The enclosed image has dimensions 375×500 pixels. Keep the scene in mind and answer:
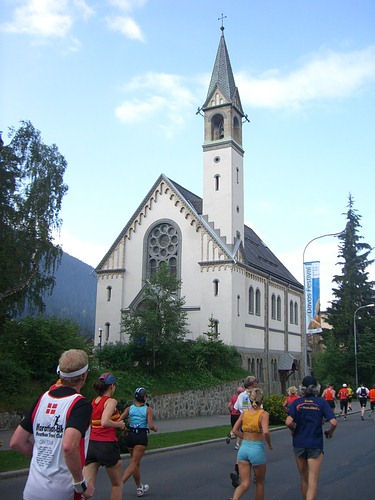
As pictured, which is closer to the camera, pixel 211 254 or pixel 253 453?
pixel 253 453

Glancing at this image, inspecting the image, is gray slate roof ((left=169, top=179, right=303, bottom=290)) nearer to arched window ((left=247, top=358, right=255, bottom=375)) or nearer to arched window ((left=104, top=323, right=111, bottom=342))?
arched window ((left=247, top=358, right=255, bottom=375))

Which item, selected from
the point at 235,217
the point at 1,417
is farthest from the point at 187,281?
the point at 1,417

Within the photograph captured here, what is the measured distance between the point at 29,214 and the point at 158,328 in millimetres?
10383

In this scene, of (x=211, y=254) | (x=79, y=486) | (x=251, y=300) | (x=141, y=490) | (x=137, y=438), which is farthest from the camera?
(x=251, y=300)

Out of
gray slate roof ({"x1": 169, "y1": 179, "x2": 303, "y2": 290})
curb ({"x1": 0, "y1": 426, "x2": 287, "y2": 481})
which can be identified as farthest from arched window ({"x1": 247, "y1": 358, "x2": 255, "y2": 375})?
curb ({"x1": 0, "y1": 426, "x2": 287, "y2": 481})

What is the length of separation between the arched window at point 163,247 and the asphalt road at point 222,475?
84.1ft

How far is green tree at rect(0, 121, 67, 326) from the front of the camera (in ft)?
103

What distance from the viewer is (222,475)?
38.0 ft

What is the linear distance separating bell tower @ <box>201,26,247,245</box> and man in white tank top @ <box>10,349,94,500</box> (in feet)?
119

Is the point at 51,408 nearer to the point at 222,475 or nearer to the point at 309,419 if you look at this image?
the point at 309,419

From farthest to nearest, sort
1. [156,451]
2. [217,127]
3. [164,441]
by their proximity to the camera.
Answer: [217,127] → [164,441] → [156,451]

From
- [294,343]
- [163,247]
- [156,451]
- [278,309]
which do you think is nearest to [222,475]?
[156,451]

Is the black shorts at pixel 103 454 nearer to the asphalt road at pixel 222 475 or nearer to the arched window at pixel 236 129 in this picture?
the asphalt road at pixel 222 475

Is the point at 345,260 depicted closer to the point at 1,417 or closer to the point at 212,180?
the point at 212,180
